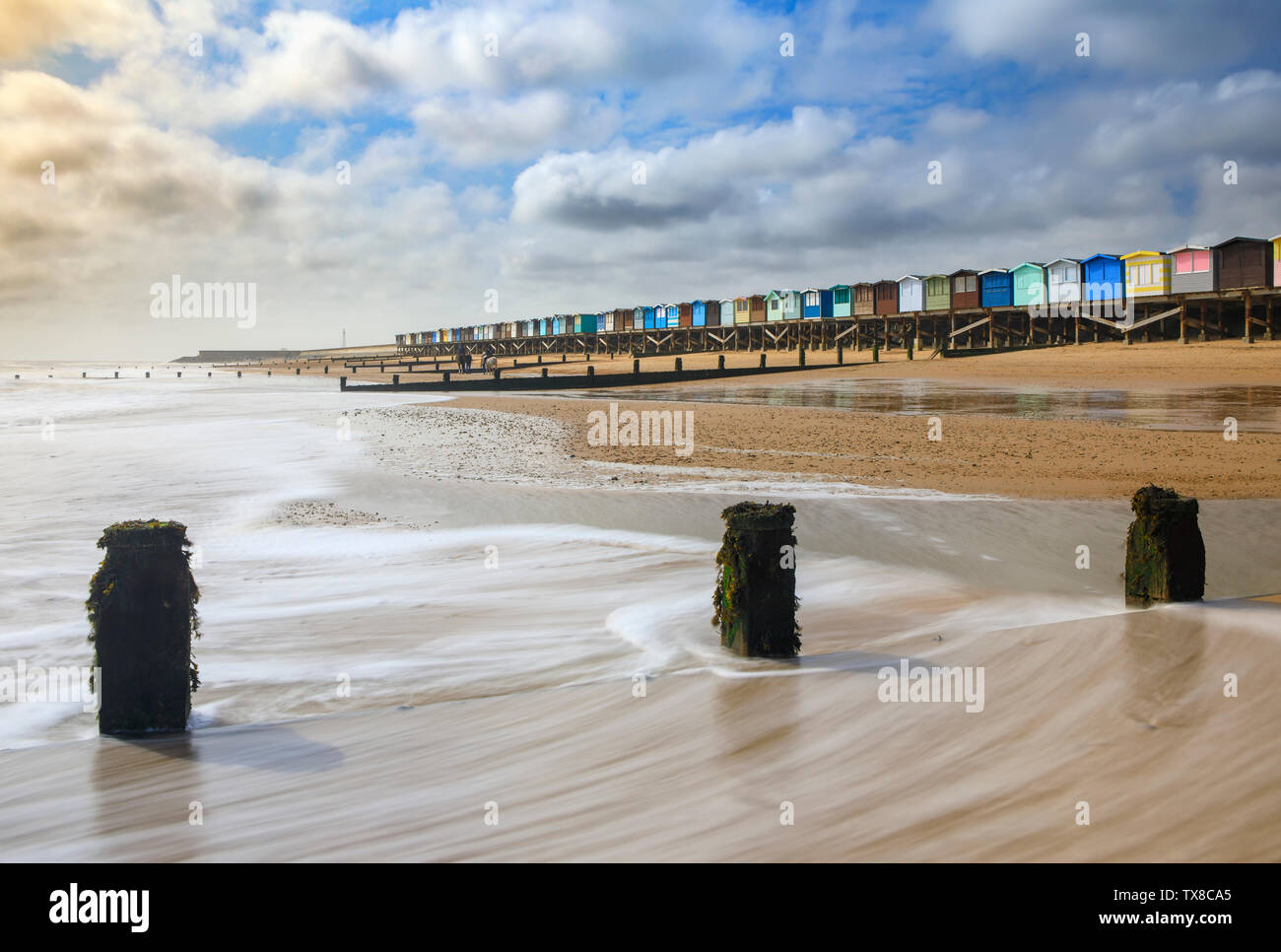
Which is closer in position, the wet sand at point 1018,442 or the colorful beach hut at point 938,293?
the wet sand at point 1018,442

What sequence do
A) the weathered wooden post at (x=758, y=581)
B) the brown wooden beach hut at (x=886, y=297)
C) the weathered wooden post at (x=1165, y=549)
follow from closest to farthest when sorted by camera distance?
the weathered wooden post at (x=758, y=581), the weathered wooden post at (x=1165, y=549), the brown wooden beach hut at (x=886, y=297)

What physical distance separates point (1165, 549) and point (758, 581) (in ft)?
9.33

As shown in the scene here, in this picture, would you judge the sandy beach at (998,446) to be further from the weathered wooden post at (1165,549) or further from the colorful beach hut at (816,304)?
the colorful beach hut at (816,304)

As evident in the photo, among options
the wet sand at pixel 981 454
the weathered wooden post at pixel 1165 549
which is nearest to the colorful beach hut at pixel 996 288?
the wet sand at pixel 981 454

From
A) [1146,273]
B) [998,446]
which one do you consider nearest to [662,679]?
[998,446]

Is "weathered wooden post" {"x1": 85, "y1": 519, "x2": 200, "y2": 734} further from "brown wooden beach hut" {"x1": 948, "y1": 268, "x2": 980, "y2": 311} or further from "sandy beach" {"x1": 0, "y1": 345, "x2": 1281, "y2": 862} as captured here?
"brown wooden beach hut" {"x1": 948, "y1": 268, "x2": 980, "y2": 311}

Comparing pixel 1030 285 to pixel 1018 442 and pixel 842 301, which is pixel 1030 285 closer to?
pixel 842 301

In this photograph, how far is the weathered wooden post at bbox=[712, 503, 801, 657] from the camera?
4984mm

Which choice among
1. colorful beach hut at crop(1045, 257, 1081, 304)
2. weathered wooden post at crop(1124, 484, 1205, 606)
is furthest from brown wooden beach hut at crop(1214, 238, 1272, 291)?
weathered wooden post at crop(1124, 484, 1205, 606)

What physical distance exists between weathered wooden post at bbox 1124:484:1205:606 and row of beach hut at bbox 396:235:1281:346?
4161cm

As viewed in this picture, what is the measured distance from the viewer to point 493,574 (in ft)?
26.2

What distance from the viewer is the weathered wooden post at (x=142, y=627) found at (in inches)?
166

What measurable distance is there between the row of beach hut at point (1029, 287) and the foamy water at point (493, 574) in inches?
1533
